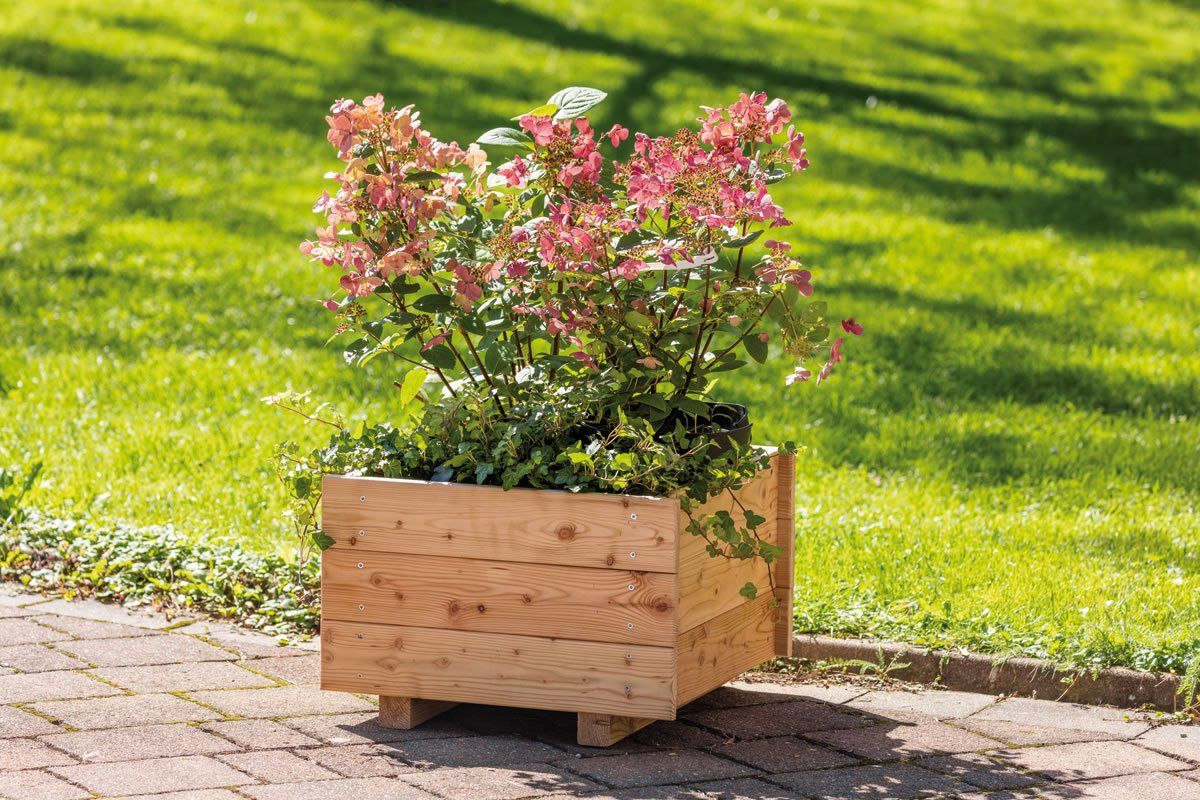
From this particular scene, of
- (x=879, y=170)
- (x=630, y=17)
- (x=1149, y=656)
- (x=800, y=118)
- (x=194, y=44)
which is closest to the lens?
(x=1149, y=656)

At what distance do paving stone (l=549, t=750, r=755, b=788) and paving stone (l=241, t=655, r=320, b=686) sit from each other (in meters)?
0.98

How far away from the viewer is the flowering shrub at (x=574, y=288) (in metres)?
3.85

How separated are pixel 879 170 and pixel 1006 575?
23.0 feet

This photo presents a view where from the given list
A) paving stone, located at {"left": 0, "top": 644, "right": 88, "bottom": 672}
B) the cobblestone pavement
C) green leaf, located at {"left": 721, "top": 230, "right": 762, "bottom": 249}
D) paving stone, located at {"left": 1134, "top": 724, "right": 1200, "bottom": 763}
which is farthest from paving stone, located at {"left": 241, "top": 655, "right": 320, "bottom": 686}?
paving stone, located at {"left": 1134, "top": 724, "right": 1200, "bottom": 763}

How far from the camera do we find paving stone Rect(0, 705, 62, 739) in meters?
3.86

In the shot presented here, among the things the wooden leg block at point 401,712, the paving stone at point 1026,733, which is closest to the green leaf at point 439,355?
the wooden leg block at point 401,712

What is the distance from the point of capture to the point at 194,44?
557 inches

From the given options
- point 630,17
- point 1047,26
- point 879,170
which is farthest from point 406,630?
point 1047,26

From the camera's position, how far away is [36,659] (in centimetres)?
444

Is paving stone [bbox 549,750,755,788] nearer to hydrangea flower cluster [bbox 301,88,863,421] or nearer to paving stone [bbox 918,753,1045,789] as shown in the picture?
paving stone [bbox 918,753,1045,789]

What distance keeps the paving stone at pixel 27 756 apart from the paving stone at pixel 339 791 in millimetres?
499

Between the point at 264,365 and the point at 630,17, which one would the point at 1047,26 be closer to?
the point at 630,17

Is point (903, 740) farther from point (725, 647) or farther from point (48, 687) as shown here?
point (48, 687)

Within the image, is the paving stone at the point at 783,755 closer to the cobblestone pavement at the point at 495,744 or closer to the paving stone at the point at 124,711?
the cobblestone pavement at the point at 495,744
